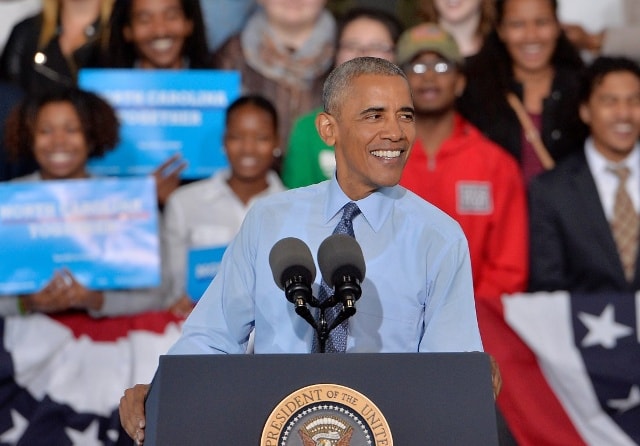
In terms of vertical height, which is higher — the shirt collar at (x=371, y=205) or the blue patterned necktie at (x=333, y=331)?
the shirt collar at (x=371, y=205)

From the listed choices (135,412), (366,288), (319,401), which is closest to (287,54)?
(366,288)

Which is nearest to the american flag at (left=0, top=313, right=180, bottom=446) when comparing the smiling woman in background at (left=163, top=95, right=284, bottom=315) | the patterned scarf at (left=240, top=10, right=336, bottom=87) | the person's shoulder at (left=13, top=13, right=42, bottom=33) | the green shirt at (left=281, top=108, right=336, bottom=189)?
the smiling woman in background at (left=163, top=95, right=284, bottom=315)

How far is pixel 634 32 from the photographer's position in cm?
591

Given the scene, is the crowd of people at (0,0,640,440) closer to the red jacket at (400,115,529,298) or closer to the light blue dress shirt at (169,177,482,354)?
the red jacket at (400,115,529,298)

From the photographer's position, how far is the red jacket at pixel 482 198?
16.3 ft

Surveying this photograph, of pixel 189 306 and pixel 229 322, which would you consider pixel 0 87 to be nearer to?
pixel 189 306

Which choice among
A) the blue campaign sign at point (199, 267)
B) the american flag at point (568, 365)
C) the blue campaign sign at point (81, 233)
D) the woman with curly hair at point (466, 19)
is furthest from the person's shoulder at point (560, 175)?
the blue campaign sign at point (81, 233)

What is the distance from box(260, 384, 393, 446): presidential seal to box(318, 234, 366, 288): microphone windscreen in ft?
0.74

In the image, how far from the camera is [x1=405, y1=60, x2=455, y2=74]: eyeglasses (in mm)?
5207

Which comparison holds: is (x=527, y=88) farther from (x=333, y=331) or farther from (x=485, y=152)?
(x=333, y=331)

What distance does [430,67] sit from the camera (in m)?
5.21

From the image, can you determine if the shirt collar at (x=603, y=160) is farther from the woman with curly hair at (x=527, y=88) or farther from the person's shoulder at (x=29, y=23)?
the person's shoulder at (x=29, y=23)

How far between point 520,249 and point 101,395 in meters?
1.79

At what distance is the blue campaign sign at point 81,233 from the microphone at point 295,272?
255 centimetres
